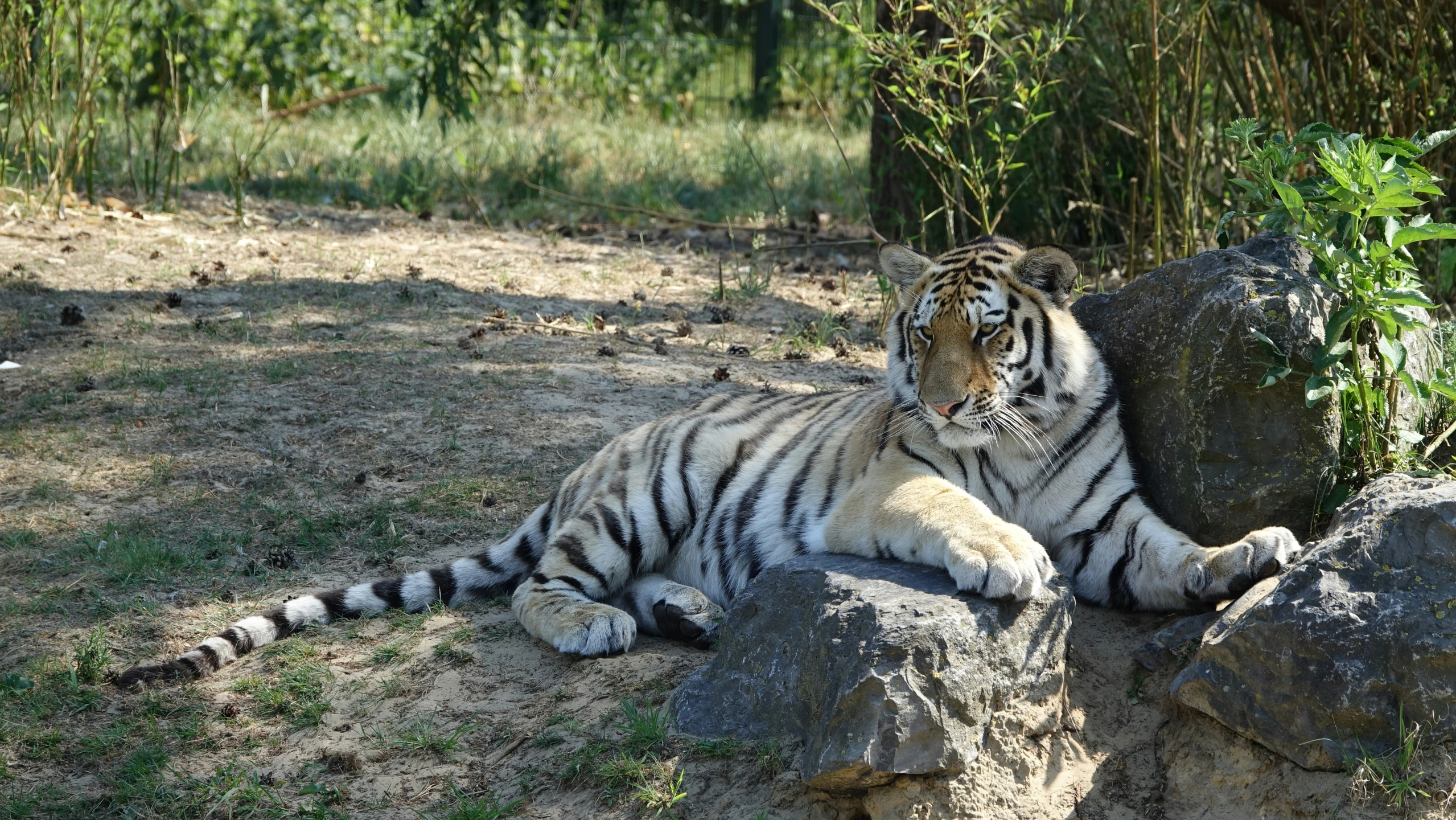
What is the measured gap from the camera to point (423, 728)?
3.46 meters

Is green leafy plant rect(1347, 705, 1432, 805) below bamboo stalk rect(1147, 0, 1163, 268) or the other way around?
below

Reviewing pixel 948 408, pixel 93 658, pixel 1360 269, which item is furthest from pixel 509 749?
pixel 1360 269

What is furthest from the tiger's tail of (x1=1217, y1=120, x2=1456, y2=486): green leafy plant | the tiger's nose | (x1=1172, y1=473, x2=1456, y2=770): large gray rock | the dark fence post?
the dark fence post

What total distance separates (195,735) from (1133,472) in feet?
9.05

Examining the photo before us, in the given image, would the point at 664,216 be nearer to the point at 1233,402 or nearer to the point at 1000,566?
the point at 1233,402

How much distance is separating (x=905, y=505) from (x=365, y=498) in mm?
2441

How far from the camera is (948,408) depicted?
3.41 metres

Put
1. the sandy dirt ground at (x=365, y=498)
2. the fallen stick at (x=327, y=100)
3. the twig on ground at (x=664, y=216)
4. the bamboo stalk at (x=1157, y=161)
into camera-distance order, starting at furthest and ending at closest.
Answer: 1. the fallen stick at (x=327, y=100)
2. the twig on ground at (x=664, y=216)
3. the bamboo stalk at (x=1157, y=161)
4. the sandy dirt ground at (x=365, y=498)

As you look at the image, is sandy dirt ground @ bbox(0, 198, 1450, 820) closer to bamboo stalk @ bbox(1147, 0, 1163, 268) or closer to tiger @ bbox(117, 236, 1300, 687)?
tiger @ bbox(117, 236, 1300, 687)

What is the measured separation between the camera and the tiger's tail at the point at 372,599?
3.75 meters

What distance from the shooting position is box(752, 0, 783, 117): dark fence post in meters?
13.8

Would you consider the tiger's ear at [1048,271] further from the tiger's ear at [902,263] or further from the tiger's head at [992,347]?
the tiger's ear at [902,263]

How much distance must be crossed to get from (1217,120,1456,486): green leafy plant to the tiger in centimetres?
45

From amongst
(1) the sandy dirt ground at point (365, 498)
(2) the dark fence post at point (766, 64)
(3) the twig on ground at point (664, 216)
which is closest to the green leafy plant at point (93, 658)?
(1) the sandy dirt ground at point (365, 498)
